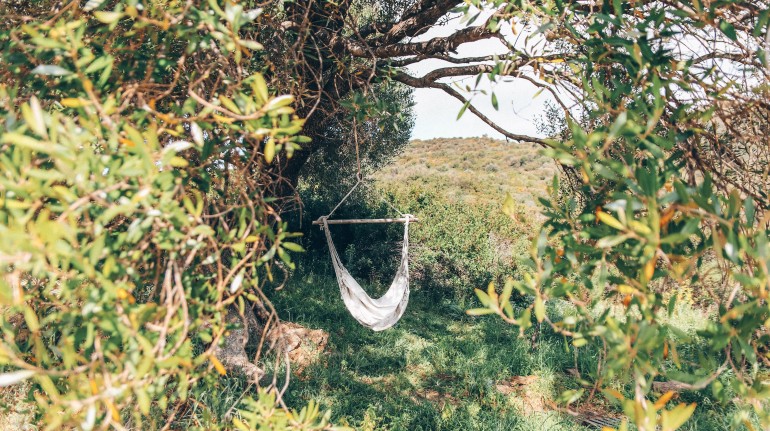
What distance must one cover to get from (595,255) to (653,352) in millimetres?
199

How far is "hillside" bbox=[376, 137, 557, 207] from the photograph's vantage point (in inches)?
645

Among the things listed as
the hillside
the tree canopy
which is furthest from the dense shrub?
the hillside

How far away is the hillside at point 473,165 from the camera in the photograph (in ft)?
53.8

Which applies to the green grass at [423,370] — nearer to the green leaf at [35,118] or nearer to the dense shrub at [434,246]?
the dense shrub at [434,246]

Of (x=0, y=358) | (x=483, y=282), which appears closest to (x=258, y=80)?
(x=0, y=358)

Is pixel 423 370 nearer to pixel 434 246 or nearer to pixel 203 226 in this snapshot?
pixel 434 246

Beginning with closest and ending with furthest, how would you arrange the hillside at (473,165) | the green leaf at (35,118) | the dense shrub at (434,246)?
the green leaf at (35,118) → the dense shrub at (434,246) → the hillside at (473,165)

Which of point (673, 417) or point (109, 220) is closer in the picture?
point (673, 417)

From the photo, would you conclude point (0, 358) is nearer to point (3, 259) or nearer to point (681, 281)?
point (3, 259)

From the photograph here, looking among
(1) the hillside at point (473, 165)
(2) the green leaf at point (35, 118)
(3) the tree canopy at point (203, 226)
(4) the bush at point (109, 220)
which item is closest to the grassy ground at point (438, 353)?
(3) the tree canopy at point (203, 226)

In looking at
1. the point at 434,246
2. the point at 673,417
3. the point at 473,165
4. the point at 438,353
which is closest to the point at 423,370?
the point at 438,353

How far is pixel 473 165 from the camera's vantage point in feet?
74.8

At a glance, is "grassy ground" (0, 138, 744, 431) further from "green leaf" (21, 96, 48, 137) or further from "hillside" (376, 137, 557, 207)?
"hillside" (376, 137, 557, 207)

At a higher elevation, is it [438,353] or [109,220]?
[109,220]
